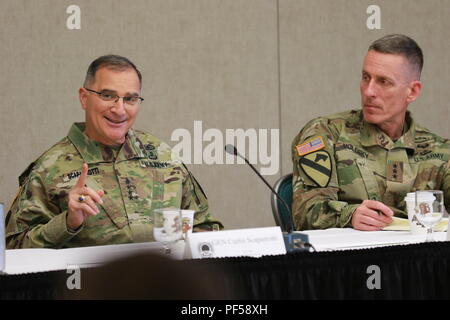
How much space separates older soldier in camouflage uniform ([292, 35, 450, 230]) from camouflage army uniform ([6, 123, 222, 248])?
1.51 feet

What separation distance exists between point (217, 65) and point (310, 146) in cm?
151

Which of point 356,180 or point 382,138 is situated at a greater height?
point 382,138

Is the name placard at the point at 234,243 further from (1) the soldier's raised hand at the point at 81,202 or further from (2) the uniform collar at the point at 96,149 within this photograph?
(2) the uniform collar at the point at 96,149

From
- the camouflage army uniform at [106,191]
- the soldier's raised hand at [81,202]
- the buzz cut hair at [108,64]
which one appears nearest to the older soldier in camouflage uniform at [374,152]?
the camouflage army uniform at [106,191]

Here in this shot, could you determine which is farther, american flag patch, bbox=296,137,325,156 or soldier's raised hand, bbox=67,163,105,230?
american flag patch, bbox=296,137,325,156

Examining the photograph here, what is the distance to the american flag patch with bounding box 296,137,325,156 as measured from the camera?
301cm

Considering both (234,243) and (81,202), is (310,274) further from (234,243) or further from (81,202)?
(81,202)

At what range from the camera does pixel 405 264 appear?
6.25ft

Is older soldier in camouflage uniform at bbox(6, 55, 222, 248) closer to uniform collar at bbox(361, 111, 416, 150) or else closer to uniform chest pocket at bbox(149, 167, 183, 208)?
uniform chest pocket at bbox(149, 167, 183, 208)

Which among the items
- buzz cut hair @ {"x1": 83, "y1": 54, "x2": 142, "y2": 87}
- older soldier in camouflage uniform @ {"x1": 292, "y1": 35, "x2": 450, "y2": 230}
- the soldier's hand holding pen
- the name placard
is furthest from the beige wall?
the name placard

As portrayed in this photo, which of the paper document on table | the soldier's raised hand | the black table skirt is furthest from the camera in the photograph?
the paper document on table

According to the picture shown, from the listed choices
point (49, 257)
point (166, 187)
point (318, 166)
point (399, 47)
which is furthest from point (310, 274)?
point (399, 47)

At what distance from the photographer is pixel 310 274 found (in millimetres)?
1783
